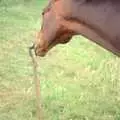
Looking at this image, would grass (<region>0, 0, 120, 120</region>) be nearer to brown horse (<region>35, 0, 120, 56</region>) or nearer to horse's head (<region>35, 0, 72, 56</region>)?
horse's head (<region>35, 0, 72, 56</region>)

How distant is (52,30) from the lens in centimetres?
120

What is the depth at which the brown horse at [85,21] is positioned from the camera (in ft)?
3.34

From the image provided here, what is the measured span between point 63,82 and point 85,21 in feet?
7.17

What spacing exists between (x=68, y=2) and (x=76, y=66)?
2540 mm

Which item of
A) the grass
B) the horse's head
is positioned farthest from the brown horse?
the grass

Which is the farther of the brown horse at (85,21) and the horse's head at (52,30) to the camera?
the horse's head at (52,30)

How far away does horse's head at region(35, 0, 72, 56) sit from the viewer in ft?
3.83

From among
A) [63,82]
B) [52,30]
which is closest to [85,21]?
[52,30]

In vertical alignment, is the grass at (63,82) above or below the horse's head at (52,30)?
below

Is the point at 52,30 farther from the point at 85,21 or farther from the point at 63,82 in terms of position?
the point at 63,82

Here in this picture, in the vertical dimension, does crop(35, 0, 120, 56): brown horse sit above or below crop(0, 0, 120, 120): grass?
above

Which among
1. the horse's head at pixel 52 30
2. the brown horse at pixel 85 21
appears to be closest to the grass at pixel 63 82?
the horse's head at pixel 52 30

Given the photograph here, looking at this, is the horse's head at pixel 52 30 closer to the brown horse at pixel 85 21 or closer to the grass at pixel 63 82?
the brown horse at pixel 85 21

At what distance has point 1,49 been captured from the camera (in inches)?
161
